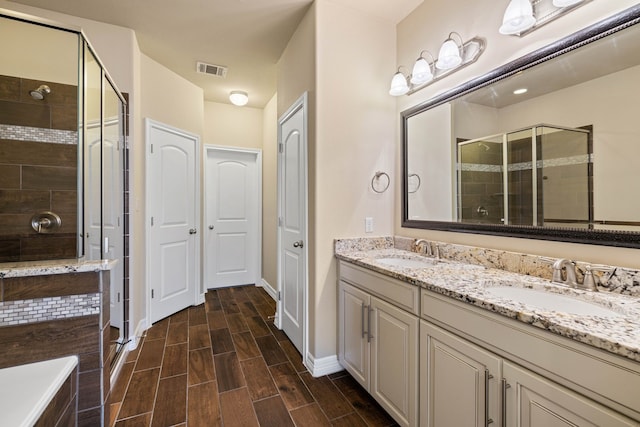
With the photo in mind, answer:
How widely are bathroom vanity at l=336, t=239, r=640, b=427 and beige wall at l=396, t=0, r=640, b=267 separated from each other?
18cm

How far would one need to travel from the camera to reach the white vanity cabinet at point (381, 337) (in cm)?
144

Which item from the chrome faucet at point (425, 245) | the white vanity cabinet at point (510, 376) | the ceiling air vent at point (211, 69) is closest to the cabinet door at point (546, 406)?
the white vanity cabinet at point (510, 376)

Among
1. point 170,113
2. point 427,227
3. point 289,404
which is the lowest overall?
point 289,404

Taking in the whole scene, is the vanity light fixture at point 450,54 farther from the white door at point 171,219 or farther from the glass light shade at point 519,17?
the white door at point 171,219

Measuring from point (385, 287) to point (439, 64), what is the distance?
146 centimetres

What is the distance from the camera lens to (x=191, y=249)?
3.53 metres

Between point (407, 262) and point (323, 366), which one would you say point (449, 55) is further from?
point (323, 366)

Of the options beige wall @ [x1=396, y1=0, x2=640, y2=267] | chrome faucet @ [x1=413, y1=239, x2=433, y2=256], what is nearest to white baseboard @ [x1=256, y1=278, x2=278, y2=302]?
beige wall @ [x1=396, y1=0, x2=640, y2=267]

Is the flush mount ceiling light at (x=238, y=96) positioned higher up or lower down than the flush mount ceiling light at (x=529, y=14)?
higher up

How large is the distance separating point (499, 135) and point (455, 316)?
3.55 feet

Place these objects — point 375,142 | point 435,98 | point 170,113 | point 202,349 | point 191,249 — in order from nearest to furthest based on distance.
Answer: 1. point 435,98
2. point 375,142
3. point 202,349
4. point 170,113
5. point 191,249

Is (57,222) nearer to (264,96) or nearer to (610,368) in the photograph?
(264,96)

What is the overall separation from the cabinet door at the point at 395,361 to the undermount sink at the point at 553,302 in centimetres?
45

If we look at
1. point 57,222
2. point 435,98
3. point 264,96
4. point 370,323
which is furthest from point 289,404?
point 264,96
